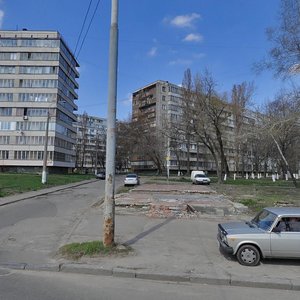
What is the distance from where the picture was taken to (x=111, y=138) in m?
9.43

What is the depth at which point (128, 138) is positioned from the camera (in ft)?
284

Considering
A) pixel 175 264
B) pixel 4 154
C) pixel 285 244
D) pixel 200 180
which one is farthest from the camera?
pixel 4 154

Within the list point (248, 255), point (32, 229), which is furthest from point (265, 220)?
point (32, 229)

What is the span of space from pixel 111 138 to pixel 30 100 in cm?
7776

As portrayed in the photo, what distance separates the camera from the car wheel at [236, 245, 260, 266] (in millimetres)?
8586

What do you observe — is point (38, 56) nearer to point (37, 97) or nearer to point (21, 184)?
point (37, 97)

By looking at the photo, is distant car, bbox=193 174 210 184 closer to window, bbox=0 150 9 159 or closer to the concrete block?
the concrete block

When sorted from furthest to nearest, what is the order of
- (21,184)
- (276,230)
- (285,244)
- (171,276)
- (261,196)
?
(21,184) → (261,196) → (276,230) → (285,244) → (171,276)

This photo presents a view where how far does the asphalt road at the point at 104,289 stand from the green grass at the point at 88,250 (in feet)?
3.80

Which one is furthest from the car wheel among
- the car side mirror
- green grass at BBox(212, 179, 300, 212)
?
green grass at BBox(212, 179, 300, 212)

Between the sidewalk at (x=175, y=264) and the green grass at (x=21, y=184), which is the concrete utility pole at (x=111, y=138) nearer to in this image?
the sidewalk at (x=175, y=264)

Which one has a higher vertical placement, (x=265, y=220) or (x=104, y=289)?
(x=265, y=220)

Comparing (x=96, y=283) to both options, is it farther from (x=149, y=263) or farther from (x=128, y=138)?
(x=128, y=138)

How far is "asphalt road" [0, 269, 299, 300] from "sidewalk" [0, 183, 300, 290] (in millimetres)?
231
